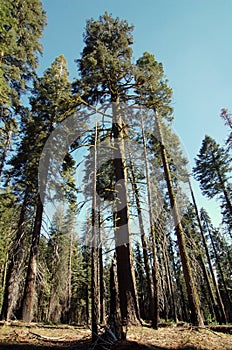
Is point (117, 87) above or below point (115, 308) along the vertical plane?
above

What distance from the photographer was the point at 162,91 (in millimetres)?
10633

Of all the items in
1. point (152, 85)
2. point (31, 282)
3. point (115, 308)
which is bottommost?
point (115, 308)

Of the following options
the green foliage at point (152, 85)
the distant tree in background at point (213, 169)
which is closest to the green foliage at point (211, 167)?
the distant tree in background at point (213, 169)

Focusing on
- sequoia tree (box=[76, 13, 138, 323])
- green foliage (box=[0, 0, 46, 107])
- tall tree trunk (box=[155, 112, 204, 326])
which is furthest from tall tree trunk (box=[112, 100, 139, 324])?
green foliage (box=[0, 0, 46, 107])

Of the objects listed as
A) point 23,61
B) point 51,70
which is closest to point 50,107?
point 23,61

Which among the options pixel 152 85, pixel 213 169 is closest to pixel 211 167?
pixel 213 169

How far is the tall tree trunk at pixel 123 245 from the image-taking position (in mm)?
6742

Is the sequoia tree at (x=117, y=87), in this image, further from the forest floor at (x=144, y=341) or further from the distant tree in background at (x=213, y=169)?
the distant tree in background at (x=213, y=169)

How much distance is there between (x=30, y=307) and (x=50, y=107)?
9983mm

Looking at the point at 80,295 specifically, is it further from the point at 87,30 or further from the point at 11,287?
the point at 87,30

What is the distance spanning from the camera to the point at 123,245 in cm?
742

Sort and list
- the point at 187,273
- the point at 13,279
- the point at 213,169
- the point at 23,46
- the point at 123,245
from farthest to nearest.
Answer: the point at 213,169 → the point at 23,46 → the point at 13,279 → the point at 187,273 → the point at 123,245

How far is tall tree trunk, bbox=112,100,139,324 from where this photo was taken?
265 inches

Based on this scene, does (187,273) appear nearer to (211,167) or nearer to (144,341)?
(144,341)
